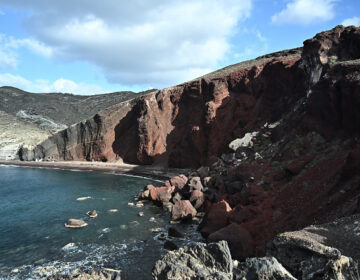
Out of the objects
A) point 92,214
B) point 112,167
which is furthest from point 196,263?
point 112,167

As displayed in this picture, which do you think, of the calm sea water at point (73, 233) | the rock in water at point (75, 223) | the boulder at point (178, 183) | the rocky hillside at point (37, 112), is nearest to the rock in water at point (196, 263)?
the calm sea water at point (73, 233)

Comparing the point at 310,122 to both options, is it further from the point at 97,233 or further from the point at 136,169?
the point at 136,169

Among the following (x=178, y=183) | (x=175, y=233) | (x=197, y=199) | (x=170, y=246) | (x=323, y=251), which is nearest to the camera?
(x=323, y=251)

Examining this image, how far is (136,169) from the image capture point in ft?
220

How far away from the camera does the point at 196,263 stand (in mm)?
10602

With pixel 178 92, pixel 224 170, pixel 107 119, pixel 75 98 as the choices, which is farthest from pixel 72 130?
pixel 75 98

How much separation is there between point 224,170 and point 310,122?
12132mm

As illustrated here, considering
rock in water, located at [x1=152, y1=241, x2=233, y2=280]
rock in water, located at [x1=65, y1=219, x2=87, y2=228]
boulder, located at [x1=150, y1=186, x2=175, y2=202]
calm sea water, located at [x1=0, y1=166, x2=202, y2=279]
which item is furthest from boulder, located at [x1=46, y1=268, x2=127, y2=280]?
boulder, located at [x1=150, y1=186, x2=175, y2=202]

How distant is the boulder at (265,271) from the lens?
8.47 meters

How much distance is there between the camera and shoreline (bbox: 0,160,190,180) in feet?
197

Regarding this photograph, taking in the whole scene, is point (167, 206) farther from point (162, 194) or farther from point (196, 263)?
point (196, 263)

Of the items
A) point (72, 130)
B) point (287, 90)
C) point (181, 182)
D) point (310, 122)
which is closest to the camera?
point (310, 122)

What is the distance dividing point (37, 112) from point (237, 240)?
14506 cm

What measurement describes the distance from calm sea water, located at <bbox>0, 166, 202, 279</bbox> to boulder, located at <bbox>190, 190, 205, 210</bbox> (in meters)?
3.62
